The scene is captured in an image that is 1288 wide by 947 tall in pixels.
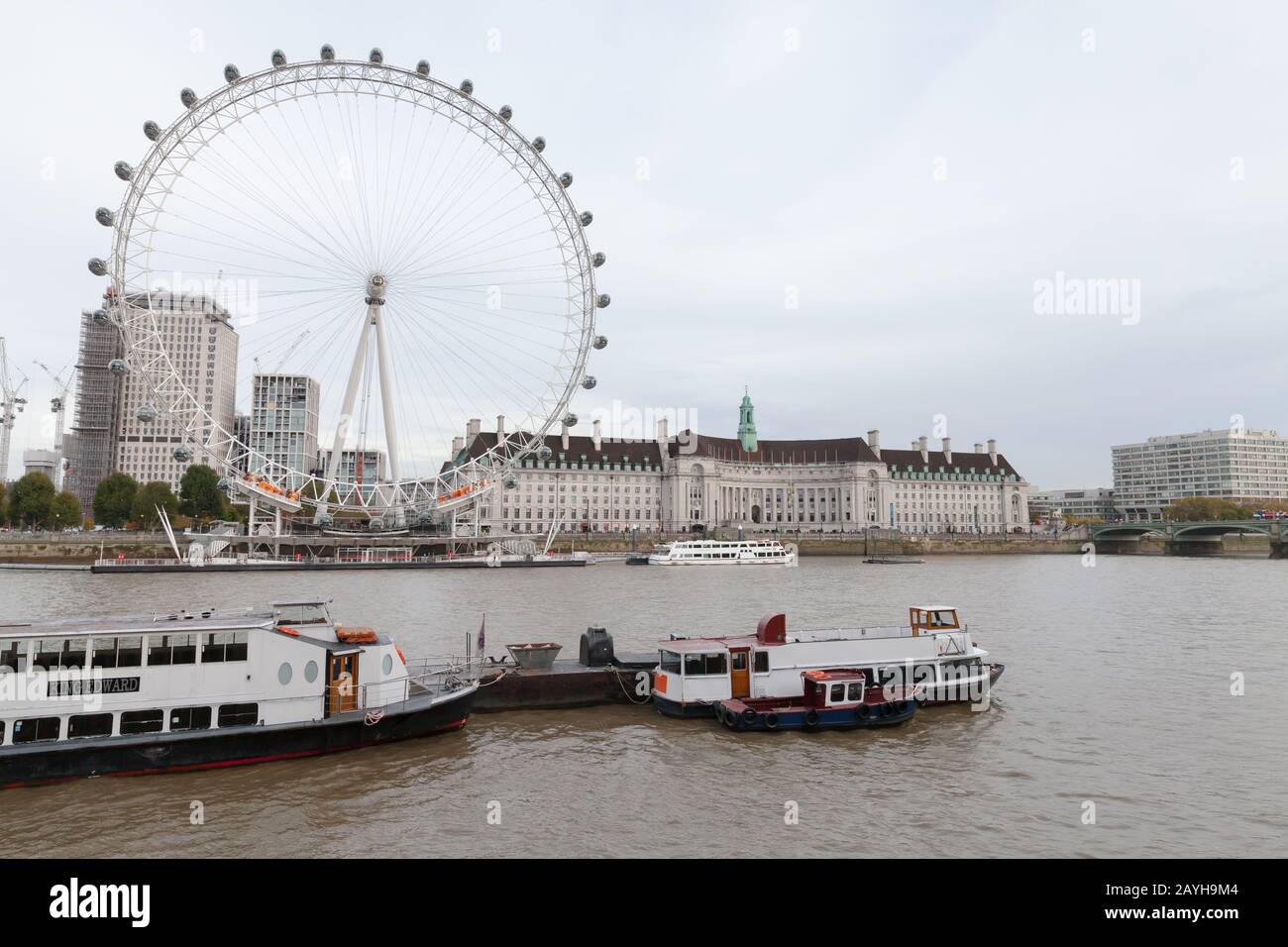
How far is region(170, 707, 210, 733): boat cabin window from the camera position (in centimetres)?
1773

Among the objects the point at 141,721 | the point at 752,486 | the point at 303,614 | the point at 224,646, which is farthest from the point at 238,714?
the point at 752,486

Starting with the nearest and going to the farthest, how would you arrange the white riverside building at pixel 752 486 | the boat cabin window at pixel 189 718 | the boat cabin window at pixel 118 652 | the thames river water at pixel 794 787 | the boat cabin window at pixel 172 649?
the thames river water at pixel 794 787
the boat cabin window at pixel 118 652
the boat cabin window at pixel 172 649
the boat cabin window at pixel 189 718
the white riverside building at pixel 752 486

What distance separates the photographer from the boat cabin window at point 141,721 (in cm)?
1744

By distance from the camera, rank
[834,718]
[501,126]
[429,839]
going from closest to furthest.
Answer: [429,839] < [834,718] < [501,126]

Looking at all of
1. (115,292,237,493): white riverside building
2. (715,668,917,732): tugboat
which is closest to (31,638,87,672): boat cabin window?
(715,668,917,732): tugboat

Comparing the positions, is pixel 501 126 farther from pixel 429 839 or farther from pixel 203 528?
pixel 203 528

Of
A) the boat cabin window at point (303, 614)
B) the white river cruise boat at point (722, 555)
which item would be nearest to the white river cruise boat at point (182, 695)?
the boat cabin window at point (303, 614)

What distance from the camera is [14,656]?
17.0 meters

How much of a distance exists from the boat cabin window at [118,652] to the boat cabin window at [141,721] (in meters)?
1.05

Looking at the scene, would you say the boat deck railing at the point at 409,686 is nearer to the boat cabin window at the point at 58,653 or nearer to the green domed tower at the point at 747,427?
the boat cabin window at the point at 58,653

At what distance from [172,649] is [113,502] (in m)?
118
